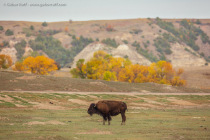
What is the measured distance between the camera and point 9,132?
52.5 ft

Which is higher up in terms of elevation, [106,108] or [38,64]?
[38,64]

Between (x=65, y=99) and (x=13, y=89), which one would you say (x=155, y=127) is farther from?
(x=13, y=89)

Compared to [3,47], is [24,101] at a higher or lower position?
lower

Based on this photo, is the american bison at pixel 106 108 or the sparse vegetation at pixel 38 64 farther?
the sparse vegetation at pixel 38 64

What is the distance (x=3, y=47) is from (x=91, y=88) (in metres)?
154

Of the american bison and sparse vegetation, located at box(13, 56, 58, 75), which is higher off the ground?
sparse vegetation, located at box(13, 56, 58, 75)

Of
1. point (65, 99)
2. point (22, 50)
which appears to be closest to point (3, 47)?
point (22, 50)

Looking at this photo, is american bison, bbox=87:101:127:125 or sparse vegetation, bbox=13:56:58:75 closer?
american bison, bbox=87:101:127:125

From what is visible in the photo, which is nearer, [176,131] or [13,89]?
[176,131]

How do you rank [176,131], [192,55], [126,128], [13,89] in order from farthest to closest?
[192,55]
[13,89]
[126,128]
[176,131]

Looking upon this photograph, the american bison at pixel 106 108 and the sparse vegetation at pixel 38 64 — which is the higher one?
the sparse vegetation at pixel 38 64

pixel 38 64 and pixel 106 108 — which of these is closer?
pixel 106 108

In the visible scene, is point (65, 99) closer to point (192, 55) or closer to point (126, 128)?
point (126, 128)

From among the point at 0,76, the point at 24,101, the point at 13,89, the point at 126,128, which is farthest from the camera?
the point at 0,76
